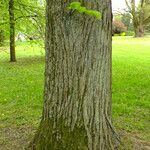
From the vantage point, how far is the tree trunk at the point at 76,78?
14.6 feet

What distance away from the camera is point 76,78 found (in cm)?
454

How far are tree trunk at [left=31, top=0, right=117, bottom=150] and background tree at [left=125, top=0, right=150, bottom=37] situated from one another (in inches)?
1575

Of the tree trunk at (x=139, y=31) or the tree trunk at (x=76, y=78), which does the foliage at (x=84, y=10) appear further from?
the tree trunk at (x=139, y=31)

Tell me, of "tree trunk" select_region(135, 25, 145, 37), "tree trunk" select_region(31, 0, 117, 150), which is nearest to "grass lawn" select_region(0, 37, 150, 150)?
"tree trunk" select_region(31, 0, 117, 150)

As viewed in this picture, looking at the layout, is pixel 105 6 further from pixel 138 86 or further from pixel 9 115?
pixel 138 86

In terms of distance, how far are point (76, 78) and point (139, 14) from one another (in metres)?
41.9

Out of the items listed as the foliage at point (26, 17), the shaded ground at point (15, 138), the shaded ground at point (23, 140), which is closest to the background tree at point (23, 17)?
the foliage at point (26, 17)

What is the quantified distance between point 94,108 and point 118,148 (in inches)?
32.1

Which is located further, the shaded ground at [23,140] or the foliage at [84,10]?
the shaded ground at [23,140]

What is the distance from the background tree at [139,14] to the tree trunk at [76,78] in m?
40.0

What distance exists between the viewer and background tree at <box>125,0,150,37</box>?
43.7 metres

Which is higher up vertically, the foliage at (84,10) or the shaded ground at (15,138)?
the foliage at (84,10)

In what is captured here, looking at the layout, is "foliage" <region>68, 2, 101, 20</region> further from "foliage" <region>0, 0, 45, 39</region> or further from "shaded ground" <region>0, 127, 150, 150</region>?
"foliage" <region>0, 0, 45, 39</region>

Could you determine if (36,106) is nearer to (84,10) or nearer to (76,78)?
(76,78)
